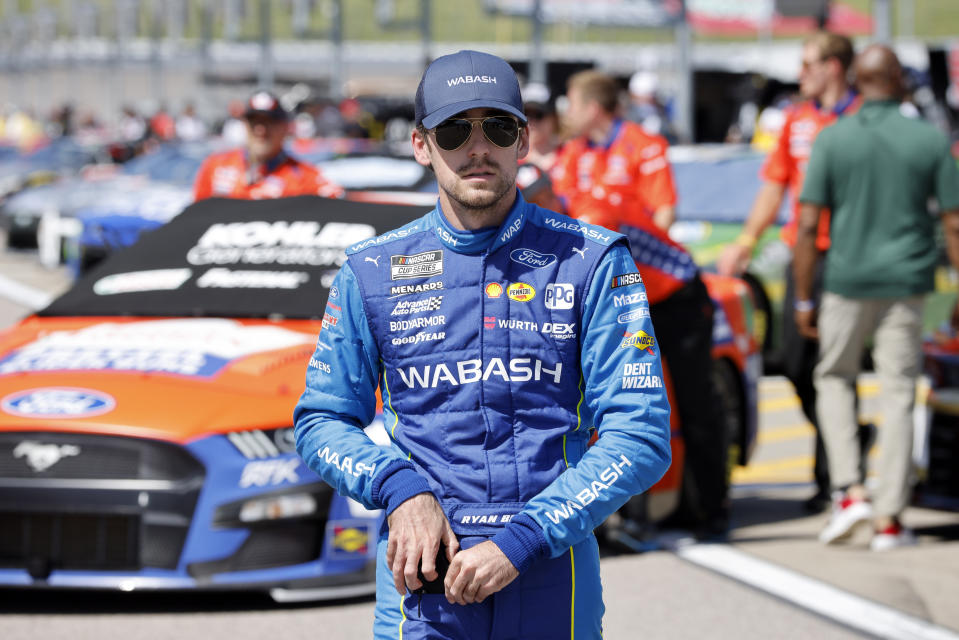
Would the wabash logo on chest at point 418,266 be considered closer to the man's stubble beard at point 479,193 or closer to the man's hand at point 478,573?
the man's stubble beard at point 479,193

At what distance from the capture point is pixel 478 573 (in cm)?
245

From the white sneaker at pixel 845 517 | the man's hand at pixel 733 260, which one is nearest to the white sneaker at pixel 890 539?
the white sneaker at pixel 845 517

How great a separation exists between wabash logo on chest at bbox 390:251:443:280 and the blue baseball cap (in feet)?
0.78

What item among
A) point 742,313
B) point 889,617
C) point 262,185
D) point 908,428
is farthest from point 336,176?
point 889,617

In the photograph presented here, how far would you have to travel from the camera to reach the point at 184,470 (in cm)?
478

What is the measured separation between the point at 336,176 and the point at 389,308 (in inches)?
383

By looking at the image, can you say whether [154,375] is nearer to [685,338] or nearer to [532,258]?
[685,338]

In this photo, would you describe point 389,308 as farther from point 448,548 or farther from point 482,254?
point 448,548

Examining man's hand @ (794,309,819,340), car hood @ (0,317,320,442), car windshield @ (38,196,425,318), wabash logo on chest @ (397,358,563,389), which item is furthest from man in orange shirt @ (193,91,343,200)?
wabash logo on chest @ (397,358,563,389)

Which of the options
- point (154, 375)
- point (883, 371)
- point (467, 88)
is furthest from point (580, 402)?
point (883, 371)

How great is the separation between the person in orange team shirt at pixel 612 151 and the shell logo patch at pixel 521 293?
4669 mm

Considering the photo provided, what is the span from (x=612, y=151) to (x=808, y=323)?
5.42 feet

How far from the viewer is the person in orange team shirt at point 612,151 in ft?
24.4

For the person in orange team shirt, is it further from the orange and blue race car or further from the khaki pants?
the orange and blue race car
